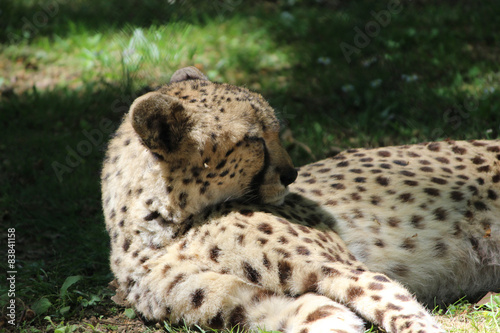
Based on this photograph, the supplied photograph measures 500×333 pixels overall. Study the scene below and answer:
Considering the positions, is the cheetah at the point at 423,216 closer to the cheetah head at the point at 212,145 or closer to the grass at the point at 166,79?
the cheetah head at the point at 212,145

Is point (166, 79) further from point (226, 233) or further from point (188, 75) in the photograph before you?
point (226, 233)

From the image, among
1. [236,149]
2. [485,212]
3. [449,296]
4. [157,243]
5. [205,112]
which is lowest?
[449,296]

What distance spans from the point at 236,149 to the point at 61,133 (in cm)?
289

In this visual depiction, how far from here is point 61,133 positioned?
5.04 meters

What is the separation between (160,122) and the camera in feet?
8.16

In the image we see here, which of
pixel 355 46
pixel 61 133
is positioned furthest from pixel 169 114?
pixel 355 46

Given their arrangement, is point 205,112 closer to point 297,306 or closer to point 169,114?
point 169,114

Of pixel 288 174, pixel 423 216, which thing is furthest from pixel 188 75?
pixel 423 216

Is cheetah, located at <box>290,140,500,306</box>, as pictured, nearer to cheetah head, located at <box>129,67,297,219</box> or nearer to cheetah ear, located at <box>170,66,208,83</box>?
cheetah head, located at <box>129,67,297,219</box>

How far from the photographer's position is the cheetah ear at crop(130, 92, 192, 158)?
2.40m

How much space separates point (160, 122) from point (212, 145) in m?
0.26

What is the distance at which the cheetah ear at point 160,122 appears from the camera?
2.40 meters

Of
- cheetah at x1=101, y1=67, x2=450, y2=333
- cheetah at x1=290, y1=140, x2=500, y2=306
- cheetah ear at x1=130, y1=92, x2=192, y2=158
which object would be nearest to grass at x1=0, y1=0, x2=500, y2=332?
cheetah at x1=101, y1=67, x2=450, y2=333

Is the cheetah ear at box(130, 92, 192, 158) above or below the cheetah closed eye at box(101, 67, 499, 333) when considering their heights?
above
